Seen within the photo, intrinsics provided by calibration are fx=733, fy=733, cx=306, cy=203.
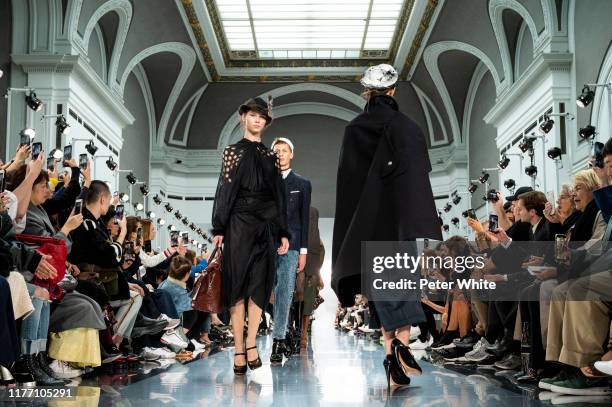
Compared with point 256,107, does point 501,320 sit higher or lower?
lower

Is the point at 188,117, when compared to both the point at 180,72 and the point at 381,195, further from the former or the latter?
the point at 381,195

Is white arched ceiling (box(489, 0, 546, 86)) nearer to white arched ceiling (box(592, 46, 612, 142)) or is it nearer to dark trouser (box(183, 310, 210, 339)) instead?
white arched ceiling (box(592, 46, 612, 142))

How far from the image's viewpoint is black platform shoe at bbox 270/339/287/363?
16.3 feet

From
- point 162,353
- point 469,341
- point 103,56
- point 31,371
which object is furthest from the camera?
point 103,56

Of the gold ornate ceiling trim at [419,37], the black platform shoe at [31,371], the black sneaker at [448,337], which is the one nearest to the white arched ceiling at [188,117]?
the gold ornate ceiling trim at [419,37]

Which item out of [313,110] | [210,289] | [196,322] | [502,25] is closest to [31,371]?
[210,289]

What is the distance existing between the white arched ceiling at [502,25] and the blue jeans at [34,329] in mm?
12323

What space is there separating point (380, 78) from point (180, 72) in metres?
17.6

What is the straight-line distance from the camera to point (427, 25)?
18.0 metres

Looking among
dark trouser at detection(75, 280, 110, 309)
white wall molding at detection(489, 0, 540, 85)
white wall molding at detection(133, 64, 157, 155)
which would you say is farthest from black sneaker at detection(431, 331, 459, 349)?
white wall molding at detection(133, 64, 157, 155)

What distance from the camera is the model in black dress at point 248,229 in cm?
432

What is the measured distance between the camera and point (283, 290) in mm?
5188

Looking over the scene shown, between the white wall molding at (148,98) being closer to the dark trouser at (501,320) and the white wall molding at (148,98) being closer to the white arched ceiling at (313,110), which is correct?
the white arched ceiling at (313,110)

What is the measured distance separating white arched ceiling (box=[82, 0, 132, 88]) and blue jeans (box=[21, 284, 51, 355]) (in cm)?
1120
